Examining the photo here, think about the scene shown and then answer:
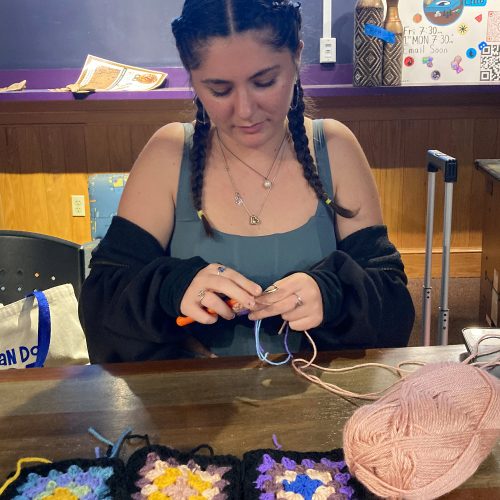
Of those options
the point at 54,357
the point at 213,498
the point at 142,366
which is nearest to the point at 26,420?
the point at 142,366

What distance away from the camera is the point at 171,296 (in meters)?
1.08

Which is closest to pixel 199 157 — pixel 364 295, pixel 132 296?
pixel 132 296

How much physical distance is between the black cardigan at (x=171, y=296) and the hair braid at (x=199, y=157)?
0.34ft

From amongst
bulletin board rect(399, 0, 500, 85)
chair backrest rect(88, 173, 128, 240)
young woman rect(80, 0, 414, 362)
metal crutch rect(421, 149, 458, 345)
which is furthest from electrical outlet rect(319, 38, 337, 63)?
young woman rect(80, 0, 414, 362)

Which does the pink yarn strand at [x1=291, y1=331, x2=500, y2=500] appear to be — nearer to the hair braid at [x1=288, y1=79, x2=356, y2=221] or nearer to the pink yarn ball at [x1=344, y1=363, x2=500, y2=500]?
the pink yarn ball at [x1=344, y1=363, x2=500, y2=500]

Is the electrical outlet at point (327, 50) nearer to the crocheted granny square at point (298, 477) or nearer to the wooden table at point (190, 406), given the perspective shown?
the wooden table at point (190, 406)

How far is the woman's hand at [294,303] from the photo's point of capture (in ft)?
3.36

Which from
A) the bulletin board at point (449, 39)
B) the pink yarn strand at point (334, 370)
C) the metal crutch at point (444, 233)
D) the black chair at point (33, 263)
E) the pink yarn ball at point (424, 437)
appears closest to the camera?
the pink yarn ball at point (424, 437)

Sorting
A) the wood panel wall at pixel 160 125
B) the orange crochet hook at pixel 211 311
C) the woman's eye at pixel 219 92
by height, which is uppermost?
the woman's eye at pixel 219 92

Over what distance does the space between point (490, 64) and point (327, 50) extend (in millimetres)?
815

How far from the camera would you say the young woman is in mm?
1078

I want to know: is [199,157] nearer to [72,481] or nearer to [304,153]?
[304,153]

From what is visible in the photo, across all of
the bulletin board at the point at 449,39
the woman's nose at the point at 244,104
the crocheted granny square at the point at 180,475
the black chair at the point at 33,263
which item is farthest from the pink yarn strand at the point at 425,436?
the bulletin board at the point at 449,39

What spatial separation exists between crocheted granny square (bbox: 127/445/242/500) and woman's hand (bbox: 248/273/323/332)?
28 centimetres
